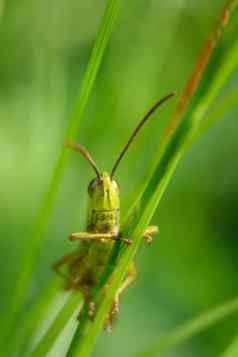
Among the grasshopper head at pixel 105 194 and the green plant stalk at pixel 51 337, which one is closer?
the green plant stalk at pixel 51 337

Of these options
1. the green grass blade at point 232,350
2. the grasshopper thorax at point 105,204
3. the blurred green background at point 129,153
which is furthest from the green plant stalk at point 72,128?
the blurred green background at point 129,153

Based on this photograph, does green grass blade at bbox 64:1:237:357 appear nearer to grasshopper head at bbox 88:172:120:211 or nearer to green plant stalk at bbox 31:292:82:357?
green plant stalk at bbox 31:292:82:357

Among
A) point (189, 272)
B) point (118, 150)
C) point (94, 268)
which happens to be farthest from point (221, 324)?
point (94, 268)

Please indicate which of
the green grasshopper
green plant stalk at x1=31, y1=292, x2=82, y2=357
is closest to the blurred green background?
the green grasshopper

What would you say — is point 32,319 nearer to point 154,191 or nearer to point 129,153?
point 154,191

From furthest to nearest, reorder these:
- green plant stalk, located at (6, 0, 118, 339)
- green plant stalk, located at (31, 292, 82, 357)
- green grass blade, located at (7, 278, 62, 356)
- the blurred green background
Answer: the blurred green background, green grass blade, located at (7, 278, 62, 356), green plant stalk, located at (31, 292, 82, 357), green plant stalk, located at (6, 0, 118, 339)

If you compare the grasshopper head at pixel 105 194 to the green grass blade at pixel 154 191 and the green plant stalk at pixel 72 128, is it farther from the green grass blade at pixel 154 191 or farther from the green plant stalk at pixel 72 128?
the green grass blade at pixel 154 191

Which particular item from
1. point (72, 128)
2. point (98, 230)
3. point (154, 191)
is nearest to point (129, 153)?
point (98, 230)
